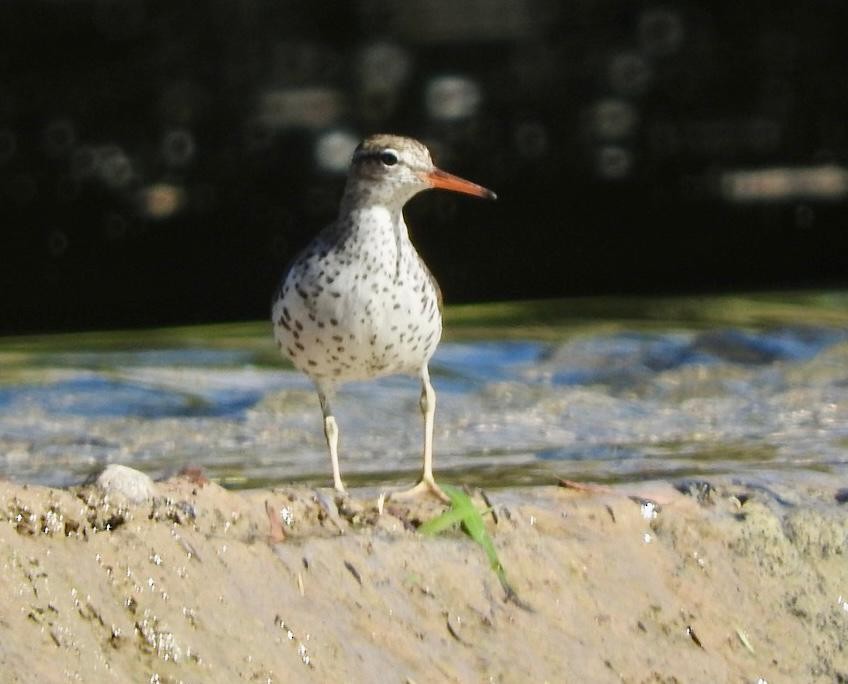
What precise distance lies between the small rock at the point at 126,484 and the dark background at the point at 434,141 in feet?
26.6

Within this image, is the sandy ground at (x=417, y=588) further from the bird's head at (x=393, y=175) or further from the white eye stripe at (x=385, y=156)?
the white eye stripe at (x=385, y=156)

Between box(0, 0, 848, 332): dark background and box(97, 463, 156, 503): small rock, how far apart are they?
8103mm

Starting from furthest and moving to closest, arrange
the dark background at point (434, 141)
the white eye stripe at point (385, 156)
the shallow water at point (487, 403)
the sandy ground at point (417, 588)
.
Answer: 1. the dark background at point (434, 141)
2. the shallow water at point (487, 403)
3. the white eye stripe at point (385, 156)
4. the sandy ground at point (417, 588)

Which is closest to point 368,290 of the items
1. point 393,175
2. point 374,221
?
point 374,221

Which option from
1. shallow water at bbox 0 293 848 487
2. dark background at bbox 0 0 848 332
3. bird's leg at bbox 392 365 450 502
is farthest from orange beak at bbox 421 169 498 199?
dark background at bbox 0 0 848 332

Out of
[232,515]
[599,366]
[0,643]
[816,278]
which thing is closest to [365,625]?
[232,515]

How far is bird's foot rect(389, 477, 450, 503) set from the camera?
18.7 ft

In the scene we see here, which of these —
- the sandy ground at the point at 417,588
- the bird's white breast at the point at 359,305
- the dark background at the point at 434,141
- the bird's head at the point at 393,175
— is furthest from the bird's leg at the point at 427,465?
the dark background at the point at 434,141

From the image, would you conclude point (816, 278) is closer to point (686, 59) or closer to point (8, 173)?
point (686, 59)

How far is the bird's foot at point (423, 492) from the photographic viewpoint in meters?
5.69

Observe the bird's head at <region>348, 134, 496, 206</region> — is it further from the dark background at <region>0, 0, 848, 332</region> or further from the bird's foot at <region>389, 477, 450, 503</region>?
the dark background at <region>0, 0, 848, 332</region>

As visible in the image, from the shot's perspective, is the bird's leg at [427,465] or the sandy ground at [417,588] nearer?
the sandy ground at [417,588]

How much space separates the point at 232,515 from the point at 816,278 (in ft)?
31.7

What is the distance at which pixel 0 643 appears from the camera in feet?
13.3
